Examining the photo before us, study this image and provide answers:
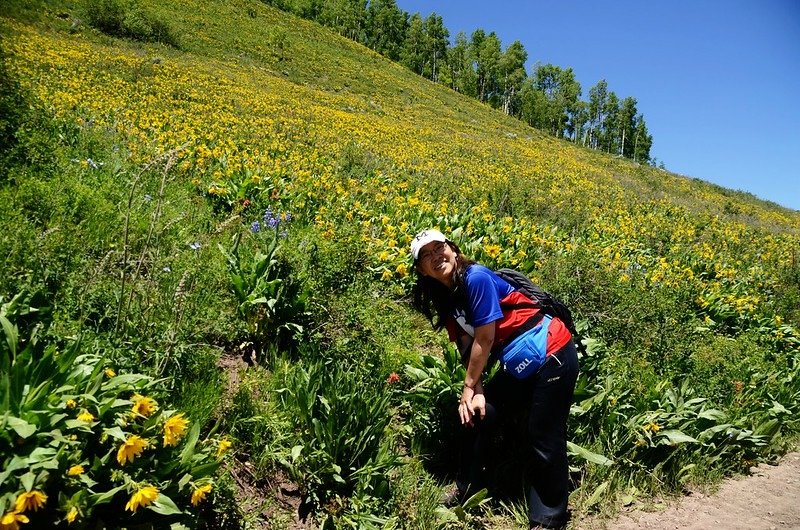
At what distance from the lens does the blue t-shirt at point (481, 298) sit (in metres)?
2.89

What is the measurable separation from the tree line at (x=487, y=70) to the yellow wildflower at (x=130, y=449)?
70359mm

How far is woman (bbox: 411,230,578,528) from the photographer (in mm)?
2955

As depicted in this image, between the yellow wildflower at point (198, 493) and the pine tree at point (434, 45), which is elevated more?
the pine tree at point (434, 45)

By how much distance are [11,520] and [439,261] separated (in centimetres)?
227

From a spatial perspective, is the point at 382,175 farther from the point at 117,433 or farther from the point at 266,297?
the point at 117,433

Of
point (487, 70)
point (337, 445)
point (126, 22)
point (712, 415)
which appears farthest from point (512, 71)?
point (337, 445)

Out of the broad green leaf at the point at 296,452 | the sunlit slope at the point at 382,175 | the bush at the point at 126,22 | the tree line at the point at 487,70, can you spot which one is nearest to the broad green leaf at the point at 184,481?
the broad green leaf at the point at 296,452

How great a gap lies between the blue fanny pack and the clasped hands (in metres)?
0.24

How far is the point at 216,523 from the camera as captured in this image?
259cm

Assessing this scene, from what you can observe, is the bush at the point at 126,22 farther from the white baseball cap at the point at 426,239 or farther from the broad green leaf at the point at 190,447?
the broad green leaf at the point at 190,447

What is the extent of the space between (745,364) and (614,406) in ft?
10.1

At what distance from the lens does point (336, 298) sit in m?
4.84

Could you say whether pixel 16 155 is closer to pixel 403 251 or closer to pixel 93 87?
pixel 403 251

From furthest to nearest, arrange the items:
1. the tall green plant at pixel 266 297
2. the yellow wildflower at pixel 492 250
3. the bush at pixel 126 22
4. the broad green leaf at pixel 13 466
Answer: the bush at pixel 126 22 < the yellow wildflower at pixel 492 250 < the tall green plant at pixel 266 297 < the broad green leaf at pixel 13 466
